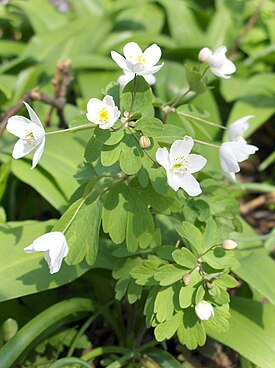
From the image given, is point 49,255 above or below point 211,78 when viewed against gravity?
above

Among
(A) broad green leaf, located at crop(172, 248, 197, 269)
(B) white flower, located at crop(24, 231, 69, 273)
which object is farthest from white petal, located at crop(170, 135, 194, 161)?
(B) white flower, located at crop(24, 231, 69, 273)

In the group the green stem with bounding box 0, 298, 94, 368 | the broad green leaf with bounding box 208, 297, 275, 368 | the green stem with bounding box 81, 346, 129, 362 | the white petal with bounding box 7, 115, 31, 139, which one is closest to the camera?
the white petal with bounding box 7, 115, 31, 139

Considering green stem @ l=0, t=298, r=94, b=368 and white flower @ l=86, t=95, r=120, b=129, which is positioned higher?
white flower @ l=86, t=95, r=120, b=129

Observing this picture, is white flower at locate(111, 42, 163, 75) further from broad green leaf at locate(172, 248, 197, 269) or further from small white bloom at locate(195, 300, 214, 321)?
small white bloom at locate(195, 300, 214, 321)

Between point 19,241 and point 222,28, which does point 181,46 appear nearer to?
point 222,28

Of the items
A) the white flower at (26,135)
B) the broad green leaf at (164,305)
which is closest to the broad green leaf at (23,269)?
the broad green leaf at (164,305)

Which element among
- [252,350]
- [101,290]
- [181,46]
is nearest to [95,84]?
[181,46]

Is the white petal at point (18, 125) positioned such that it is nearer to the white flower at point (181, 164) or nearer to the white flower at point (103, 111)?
the white flower at point (103, 111)

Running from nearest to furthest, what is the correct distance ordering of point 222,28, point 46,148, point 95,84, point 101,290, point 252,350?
point 252,350
point 101,290
point 46,148
point 95,84
point 222,28
